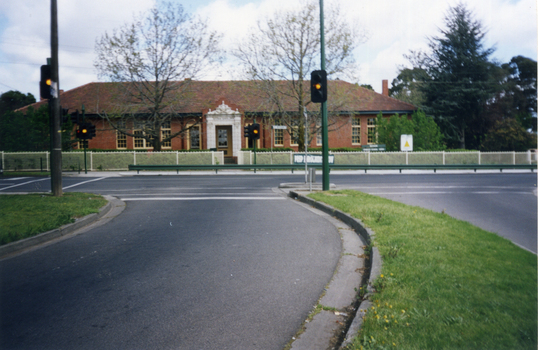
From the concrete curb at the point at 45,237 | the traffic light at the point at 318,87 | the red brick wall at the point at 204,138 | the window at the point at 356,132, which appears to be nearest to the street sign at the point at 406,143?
the red brick wall at the point at 204,138

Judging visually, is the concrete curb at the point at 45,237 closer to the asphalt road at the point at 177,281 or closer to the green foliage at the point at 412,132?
the asphalt road at the point at 177,281

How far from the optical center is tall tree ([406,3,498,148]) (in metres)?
43.0

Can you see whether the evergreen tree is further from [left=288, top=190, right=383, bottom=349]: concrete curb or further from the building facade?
[left=288, top=190, right=383, bottom=349]: concrete curb

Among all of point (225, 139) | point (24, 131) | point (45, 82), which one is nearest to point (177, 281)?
point (45, 82)

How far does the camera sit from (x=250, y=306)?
4406mm

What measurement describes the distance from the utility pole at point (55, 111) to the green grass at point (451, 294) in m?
10.2

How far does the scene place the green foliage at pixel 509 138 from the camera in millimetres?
38312

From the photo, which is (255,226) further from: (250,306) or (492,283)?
(492,283)

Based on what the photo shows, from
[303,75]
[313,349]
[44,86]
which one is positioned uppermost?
[303,75]

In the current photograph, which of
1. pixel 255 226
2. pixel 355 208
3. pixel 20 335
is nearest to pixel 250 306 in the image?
pixel 20 335

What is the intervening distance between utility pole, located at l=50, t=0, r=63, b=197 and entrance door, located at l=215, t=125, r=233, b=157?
2960 cm

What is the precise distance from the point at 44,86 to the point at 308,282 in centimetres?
1071

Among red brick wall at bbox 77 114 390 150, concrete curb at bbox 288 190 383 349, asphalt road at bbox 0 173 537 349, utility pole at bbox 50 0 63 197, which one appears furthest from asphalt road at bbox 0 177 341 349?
red brick wall at bbox 77 114 390 150

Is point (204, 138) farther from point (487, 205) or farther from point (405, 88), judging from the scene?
point (405, 88)
